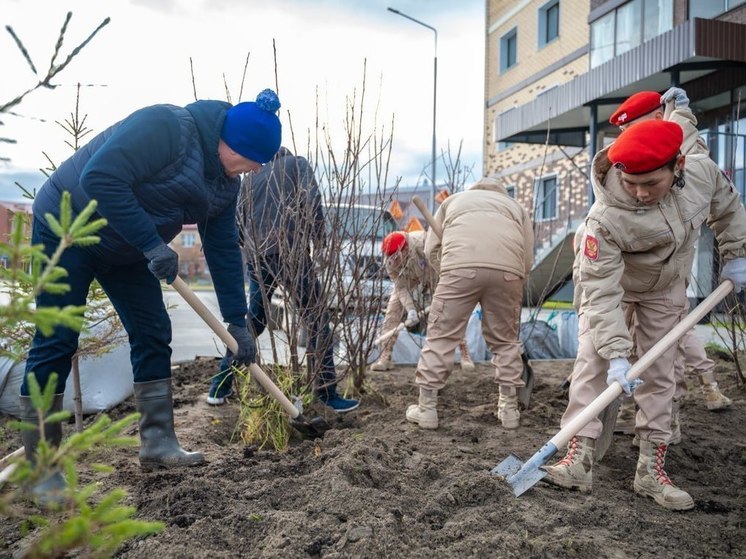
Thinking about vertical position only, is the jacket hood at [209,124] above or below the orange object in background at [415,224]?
above

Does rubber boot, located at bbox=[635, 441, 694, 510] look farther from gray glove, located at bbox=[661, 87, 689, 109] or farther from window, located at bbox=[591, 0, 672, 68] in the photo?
window, located at bbox=[591, 0, 672, 68]

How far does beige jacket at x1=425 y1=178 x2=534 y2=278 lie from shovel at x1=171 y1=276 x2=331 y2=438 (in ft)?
4.05

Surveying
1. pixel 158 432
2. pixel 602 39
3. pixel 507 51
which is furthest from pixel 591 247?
pixel 507 51

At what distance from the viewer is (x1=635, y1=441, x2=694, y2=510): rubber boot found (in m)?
2.49

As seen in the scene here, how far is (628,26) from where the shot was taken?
1342 cm

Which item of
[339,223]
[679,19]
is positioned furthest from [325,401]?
[679,19]

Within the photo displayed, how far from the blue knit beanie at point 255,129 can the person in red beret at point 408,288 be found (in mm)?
2391

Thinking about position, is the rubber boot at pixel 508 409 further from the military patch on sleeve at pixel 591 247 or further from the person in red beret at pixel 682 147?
the military patch on sleeve at pixel 591 247

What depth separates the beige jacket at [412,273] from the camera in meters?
5.09

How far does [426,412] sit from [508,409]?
0.48m

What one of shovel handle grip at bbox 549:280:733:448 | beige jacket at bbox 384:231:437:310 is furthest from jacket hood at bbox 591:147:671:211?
beige jacket at bbox 384:231:437:310

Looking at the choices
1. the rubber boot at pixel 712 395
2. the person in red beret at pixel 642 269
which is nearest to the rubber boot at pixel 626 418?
the rubber boot at pixel 712 395

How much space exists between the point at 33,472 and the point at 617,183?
2399 mm

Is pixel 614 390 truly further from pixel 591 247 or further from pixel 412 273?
pixel 412 273
